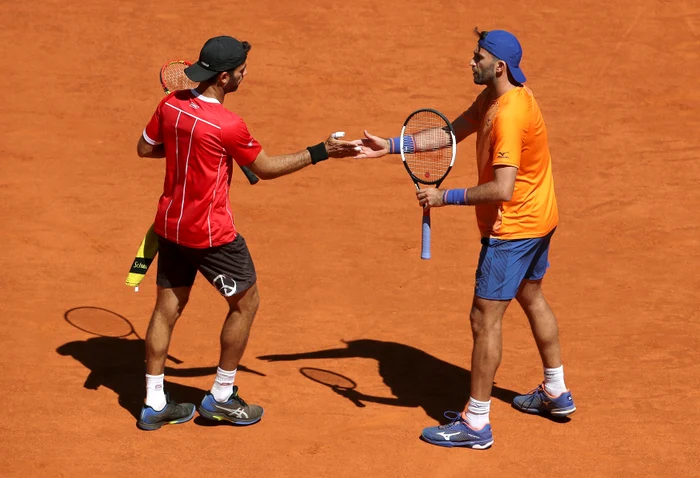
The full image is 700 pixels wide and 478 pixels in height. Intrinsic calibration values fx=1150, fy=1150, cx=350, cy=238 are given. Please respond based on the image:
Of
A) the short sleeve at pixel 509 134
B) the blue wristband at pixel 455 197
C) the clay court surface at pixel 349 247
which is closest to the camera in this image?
the short sleeve at pixel 509 134

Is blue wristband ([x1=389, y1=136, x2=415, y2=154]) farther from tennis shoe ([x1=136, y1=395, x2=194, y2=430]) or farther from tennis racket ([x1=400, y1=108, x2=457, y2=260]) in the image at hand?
tennis shoe ([x1=136, y1=395, x2=194, y2=430])

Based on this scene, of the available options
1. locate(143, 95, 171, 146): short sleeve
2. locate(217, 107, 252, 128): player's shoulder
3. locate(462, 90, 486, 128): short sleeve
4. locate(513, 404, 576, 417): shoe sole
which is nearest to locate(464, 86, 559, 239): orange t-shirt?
locate(462, 90, 486, 128): short sleeve

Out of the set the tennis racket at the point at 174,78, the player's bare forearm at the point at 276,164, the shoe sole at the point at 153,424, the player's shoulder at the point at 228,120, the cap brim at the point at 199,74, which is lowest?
the shoe sole at the point at 153,424

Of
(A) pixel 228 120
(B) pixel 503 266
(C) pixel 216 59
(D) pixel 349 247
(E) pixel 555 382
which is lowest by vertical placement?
(E) pixel 555 382

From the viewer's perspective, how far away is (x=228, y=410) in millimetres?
7797

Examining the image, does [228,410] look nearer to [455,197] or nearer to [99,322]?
Result: [99,322]

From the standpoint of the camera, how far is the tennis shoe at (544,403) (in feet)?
26.3

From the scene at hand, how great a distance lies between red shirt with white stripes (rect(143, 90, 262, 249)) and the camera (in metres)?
7.29

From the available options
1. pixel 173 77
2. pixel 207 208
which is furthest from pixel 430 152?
pixel 173 77

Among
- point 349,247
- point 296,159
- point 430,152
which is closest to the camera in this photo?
point 296,159

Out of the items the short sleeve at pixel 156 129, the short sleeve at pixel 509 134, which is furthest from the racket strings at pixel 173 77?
the short sleeve at pixel 509 134

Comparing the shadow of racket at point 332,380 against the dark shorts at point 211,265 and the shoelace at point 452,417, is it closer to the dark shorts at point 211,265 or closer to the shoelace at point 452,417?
the shoelace at point 452,417

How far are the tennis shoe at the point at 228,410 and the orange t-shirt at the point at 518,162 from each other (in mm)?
2024

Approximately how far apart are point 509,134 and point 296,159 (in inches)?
55.6
